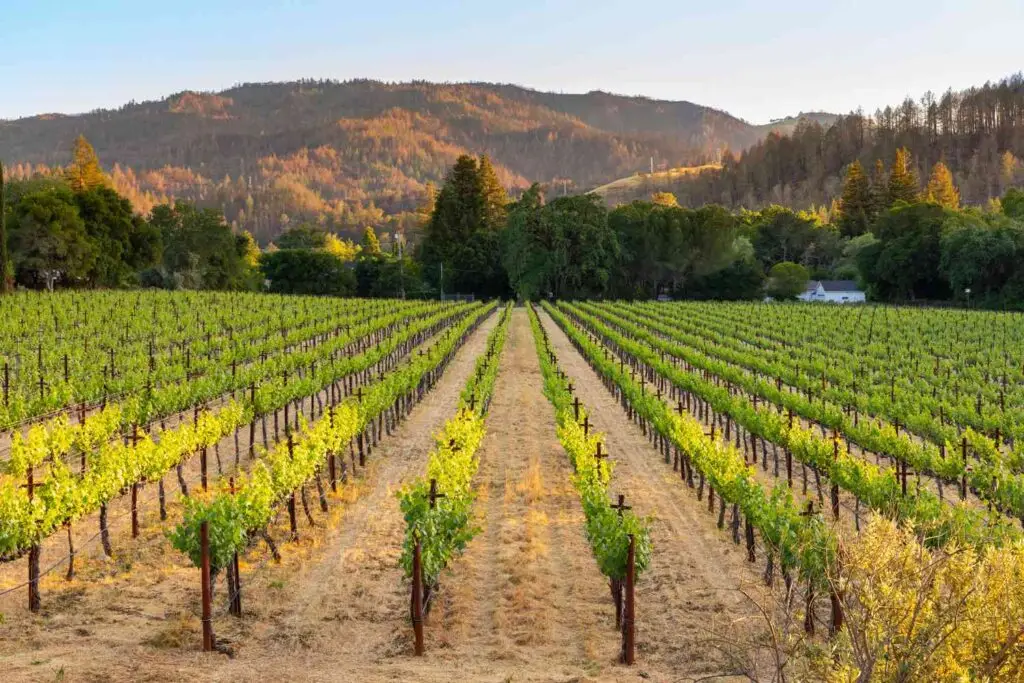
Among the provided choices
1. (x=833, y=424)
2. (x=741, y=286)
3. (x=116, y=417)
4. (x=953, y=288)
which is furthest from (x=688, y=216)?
(x=116, y=417)

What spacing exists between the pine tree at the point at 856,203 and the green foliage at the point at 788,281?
31303 millimetres

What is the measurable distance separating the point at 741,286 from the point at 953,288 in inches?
867

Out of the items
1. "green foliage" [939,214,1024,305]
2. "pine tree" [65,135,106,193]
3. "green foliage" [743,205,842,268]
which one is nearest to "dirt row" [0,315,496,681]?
"green foliage" [939,214,1024,305]

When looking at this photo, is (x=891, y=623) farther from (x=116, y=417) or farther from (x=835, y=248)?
(x=835, y=248)

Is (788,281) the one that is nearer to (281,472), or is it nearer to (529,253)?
(529,253)

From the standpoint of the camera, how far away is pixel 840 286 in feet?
321

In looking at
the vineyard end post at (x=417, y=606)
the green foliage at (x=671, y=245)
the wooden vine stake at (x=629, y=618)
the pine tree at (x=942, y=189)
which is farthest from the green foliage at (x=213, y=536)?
the pine tree at (x=942, y=189)

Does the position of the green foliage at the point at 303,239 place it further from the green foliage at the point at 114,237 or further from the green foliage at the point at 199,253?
the green foliage at the point at 114,237

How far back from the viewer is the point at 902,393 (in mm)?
24750

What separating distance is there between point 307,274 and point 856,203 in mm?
74962

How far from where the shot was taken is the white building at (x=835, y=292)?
3777 inches

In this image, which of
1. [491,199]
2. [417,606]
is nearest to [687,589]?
[417,606]

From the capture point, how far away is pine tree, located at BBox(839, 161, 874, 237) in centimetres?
11757

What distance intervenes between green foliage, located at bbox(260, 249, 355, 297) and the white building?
49.8 metres
